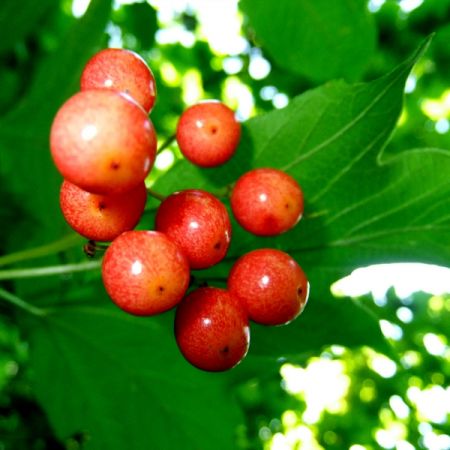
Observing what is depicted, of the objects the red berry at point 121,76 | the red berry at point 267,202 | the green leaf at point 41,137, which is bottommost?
the green leaf at point 41,137

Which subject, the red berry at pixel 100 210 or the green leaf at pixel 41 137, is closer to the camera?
the red berry at pixel 100 210

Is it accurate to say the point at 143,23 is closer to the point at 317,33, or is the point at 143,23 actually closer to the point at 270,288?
the point at 317,33

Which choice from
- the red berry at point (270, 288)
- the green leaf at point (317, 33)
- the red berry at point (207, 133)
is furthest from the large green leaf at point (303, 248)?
the green leaf at point (317, 33)

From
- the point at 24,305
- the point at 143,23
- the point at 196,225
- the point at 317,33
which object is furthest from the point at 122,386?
the point at 143,23

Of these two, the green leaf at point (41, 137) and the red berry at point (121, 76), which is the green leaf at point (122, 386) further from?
the red berry at point (121, 76)

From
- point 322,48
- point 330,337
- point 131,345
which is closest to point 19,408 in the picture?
point 131,345
